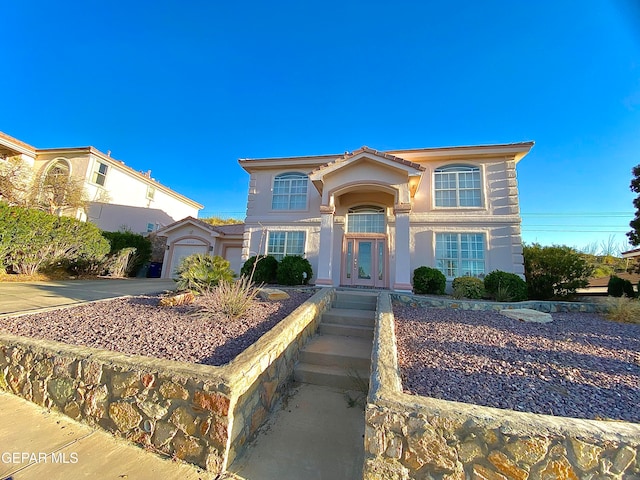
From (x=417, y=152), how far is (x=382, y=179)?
9.84ft

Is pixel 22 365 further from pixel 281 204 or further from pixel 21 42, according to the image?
pixel 21 42

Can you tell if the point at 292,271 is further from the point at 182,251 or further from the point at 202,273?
the point at 182,251

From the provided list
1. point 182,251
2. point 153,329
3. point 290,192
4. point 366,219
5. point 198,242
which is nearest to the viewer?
point 153,329

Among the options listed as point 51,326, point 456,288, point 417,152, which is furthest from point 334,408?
point 417,152

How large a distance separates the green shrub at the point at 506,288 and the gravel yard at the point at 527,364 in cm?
316

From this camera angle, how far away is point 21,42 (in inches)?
433

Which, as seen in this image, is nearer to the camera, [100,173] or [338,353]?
[338,353]

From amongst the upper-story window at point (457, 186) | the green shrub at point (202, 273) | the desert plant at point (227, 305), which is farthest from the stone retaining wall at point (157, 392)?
the upper-story window at point (457, 186)

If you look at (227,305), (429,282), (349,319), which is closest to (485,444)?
(349,319)

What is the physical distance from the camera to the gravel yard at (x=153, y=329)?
123 inches

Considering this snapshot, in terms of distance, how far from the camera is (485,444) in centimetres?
171

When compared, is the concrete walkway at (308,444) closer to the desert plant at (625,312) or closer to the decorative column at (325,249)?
the decorative column at (325,249)

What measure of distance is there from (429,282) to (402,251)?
5.48 feet

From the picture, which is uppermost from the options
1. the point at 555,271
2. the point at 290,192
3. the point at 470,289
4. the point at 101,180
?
the point at 101,180
